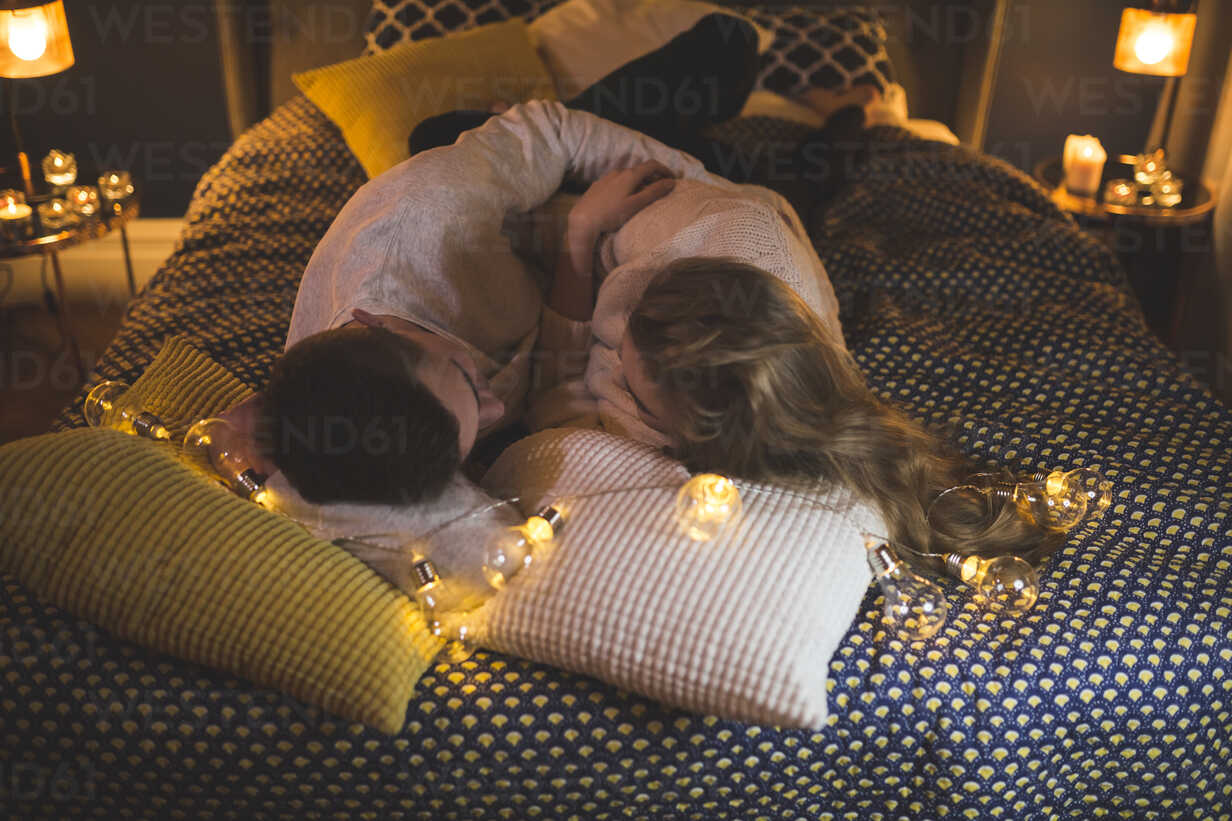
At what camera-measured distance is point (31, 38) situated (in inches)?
77.1

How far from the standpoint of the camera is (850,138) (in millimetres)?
2217

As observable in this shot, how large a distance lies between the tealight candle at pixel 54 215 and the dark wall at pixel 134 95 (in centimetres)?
53

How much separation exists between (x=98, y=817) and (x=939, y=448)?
1.07m

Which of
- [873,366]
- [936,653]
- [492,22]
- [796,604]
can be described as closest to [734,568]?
[796,604]

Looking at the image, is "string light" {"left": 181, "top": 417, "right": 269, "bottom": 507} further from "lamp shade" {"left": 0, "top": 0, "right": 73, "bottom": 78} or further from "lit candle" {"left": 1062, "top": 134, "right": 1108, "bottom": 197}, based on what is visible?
"lit candle" {"left": 1062, "top": 134, "right": 1108, "bottom": 197}

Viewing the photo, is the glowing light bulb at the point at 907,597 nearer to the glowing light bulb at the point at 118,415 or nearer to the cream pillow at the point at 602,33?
the glowing light bulb at the point at 118,415

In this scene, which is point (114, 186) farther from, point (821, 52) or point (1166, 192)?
point (1166, 192)

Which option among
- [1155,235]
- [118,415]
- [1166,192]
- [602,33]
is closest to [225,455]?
[118,415]

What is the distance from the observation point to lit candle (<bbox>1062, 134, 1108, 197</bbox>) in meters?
2.27

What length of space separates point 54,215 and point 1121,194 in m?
2.25

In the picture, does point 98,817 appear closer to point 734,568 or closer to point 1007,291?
point 734,568

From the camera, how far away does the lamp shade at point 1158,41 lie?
2213 mm

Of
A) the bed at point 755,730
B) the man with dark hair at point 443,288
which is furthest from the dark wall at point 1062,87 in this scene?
the bed at point 755,730

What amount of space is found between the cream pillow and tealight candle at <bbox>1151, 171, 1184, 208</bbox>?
0.93 meters
